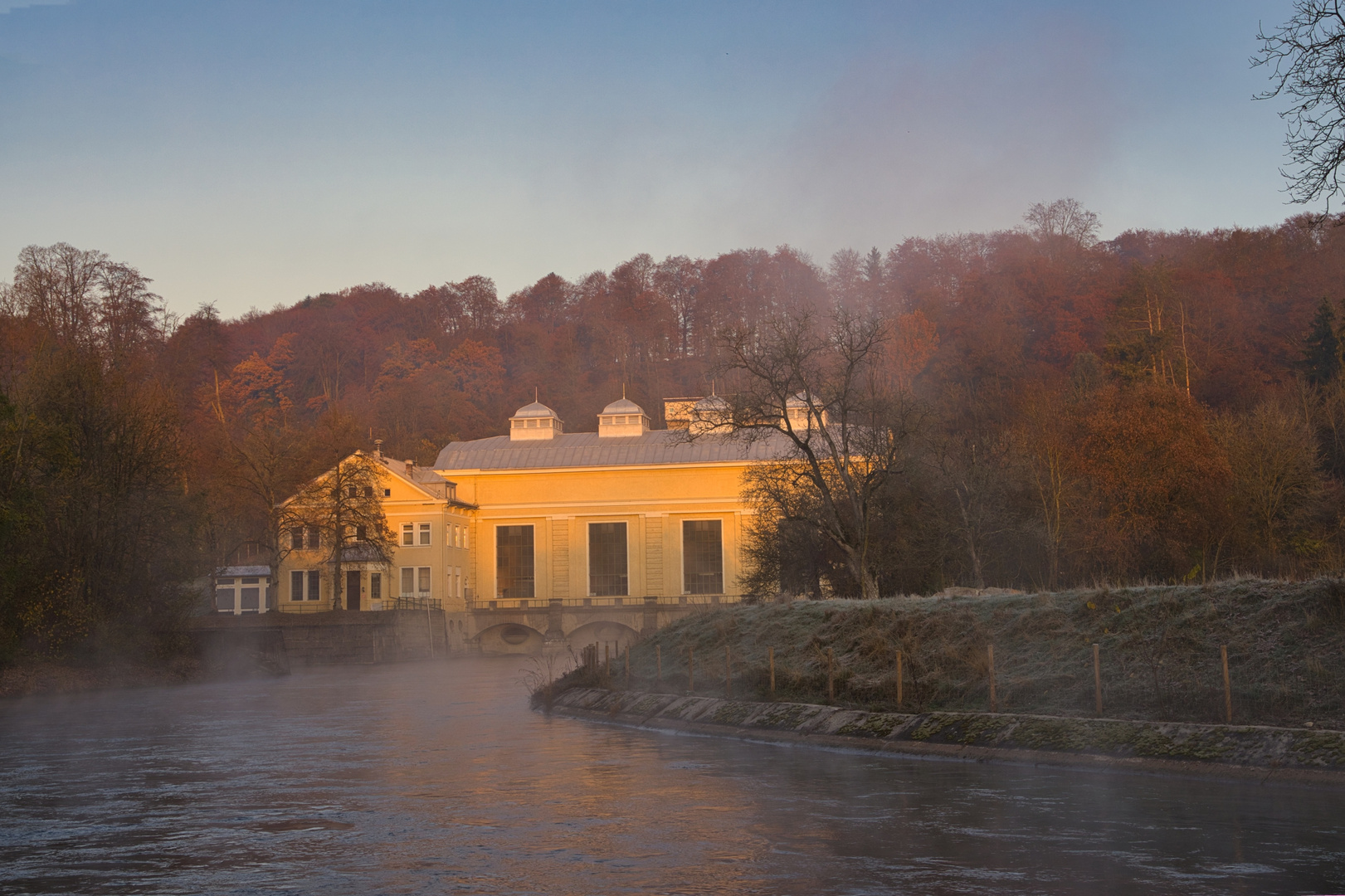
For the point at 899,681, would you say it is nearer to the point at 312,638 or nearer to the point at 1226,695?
the point at 1226,695

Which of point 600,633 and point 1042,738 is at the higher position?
point 1042,738

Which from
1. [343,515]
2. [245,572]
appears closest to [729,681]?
[343,515]

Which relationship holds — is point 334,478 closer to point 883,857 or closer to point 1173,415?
point 1173,415

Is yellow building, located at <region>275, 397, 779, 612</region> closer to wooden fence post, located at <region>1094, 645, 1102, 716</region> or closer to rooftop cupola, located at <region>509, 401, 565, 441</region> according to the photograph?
rooftop cupola, located at <region>509, 401, 565, 441</region>

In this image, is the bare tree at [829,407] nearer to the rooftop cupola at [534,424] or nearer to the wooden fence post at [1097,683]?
the wooden fence post at [1097,683]

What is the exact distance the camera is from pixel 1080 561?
51812 millimetres

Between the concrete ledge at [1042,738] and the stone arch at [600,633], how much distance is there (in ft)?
192

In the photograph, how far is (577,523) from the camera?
8694 cm

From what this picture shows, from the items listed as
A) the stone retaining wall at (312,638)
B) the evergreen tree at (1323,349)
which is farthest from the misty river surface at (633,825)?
the evergreen tree at (1323,349)

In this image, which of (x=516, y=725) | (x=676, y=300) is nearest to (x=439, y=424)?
(x=676, y=300)

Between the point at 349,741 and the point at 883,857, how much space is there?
15.6m

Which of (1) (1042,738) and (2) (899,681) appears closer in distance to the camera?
(1) (1042,738)

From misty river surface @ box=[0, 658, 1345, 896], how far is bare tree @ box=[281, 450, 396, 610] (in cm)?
4979

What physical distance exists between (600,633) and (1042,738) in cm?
7058
